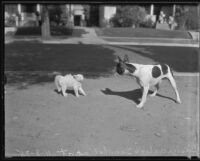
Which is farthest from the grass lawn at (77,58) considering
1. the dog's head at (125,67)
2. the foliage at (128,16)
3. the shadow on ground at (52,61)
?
the foliage at (128,16)

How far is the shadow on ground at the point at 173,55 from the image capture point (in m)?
3.02

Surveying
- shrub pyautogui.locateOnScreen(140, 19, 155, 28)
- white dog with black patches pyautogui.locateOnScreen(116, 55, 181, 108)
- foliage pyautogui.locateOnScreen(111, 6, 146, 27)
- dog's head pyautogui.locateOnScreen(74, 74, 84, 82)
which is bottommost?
dog's head pyautogui.locateOnScreen(74, 74, 84, 82)

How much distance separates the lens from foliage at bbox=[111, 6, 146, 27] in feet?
8.60

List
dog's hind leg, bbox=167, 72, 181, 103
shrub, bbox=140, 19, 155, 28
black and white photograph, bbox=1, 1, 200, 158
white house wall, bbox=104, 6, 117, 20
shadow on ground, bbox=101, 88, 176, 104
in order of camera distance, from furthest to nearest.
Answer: shadow on ground, bbox=101, 88, 176, 104
dog's hind leg, bbox=167, 72, 181, 103
shrub, bbox=140, 19, 155, 28
black and white photograph, bbox=1, 1, 200, 158
white house wall, bbox=104, 6, 117, 20

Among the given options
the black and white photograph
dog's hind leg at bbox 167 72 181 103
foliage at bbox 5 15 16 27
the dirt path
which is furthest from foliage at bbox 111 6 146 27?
foliage at bbox 5 15 16 27

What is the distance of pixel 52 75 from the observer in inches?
185

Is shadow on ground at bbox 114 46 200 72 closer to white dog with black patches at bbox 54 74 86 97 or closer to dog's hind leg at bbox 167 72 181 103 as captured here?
dog's hind leg at bbox 167 72 181 103

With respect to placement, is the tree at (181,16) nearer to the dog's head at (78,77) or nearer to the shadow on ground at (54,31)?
the shadow on ground at (54,31)

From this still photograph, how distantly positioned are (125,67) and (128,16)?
2.24 ft

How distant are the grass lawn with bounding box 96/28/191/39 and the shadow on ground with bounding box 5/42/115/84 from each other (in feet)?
0.82

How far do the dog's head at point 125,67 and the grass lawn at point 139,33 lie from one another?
31 centimetres

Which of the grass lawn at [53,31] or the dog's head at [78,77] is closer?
the grass lawn at [53,31]
